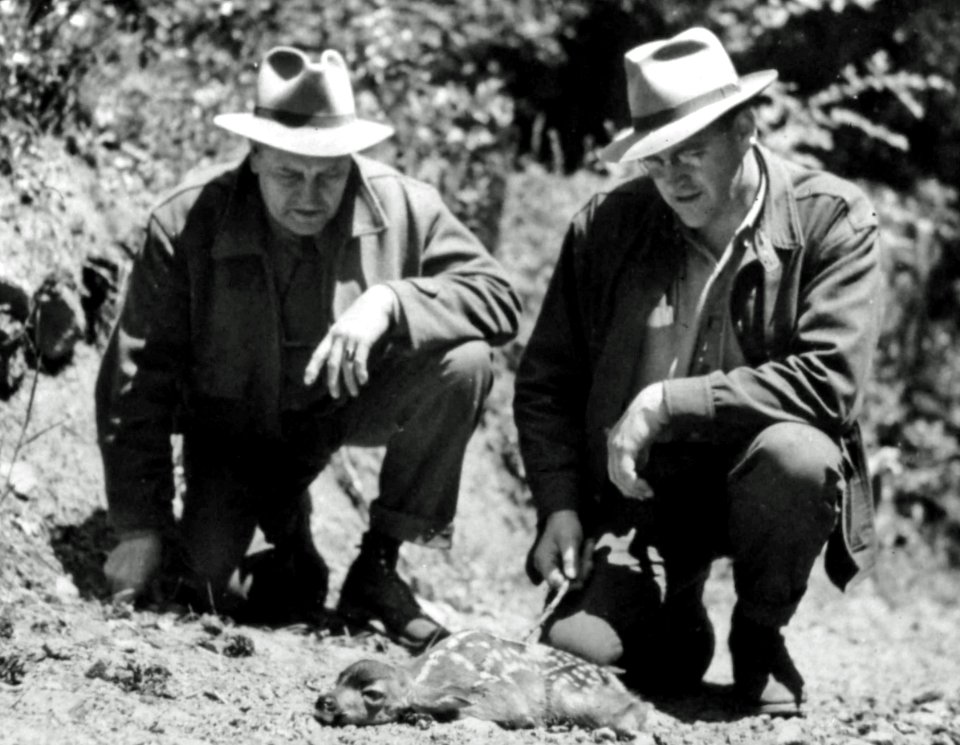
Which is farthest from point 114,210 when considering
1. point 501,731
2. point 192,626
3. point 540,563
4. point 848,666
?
point 848,666

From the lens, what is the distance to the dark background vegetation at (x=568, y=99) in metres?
7.38

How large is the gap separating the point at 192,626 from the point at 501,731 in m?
1.23

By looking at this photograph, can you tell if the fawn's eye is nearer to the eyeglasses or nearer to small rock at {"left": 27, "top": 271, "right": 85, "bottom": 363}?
the eyeglasses

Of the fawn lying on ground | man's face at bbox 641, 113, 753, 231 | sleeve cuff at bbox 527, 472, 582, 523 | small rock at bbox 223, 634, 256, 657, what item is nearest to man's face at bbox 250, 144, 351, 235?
man's face at bbox 641, 113, 753, 231

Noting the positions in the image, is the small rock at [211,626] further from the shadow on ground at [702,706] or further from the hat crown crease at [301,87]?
the hat crown crease at [301,87]

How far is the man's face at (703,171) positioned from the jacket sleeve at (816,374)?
0.38m

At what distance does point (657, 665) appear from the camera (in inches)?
209

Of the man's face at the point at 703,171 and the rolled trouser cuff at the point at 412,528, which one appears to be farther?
the rolled trouser cuff at the point at 412,528

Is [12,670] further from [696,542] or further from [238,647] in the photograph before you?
[696,542]

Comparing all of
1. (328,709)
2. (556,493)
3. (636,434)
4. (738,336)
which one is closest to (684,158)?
(738,336)

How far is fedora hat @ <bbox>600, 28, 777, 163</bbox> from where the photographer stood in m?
4.90

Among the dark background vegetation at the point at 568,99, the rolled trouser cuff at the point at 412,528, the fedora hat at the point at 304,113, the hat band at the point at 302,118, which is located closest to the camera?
the fedora hat at the point at 304,113

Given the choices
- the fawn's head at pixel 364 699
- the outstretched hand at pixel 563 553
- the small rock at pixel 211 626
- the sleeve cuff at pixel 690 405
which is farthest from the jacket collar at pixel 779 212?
the small rock at pixel 211 626

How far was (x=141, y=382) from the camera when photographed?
5305 millimetres
